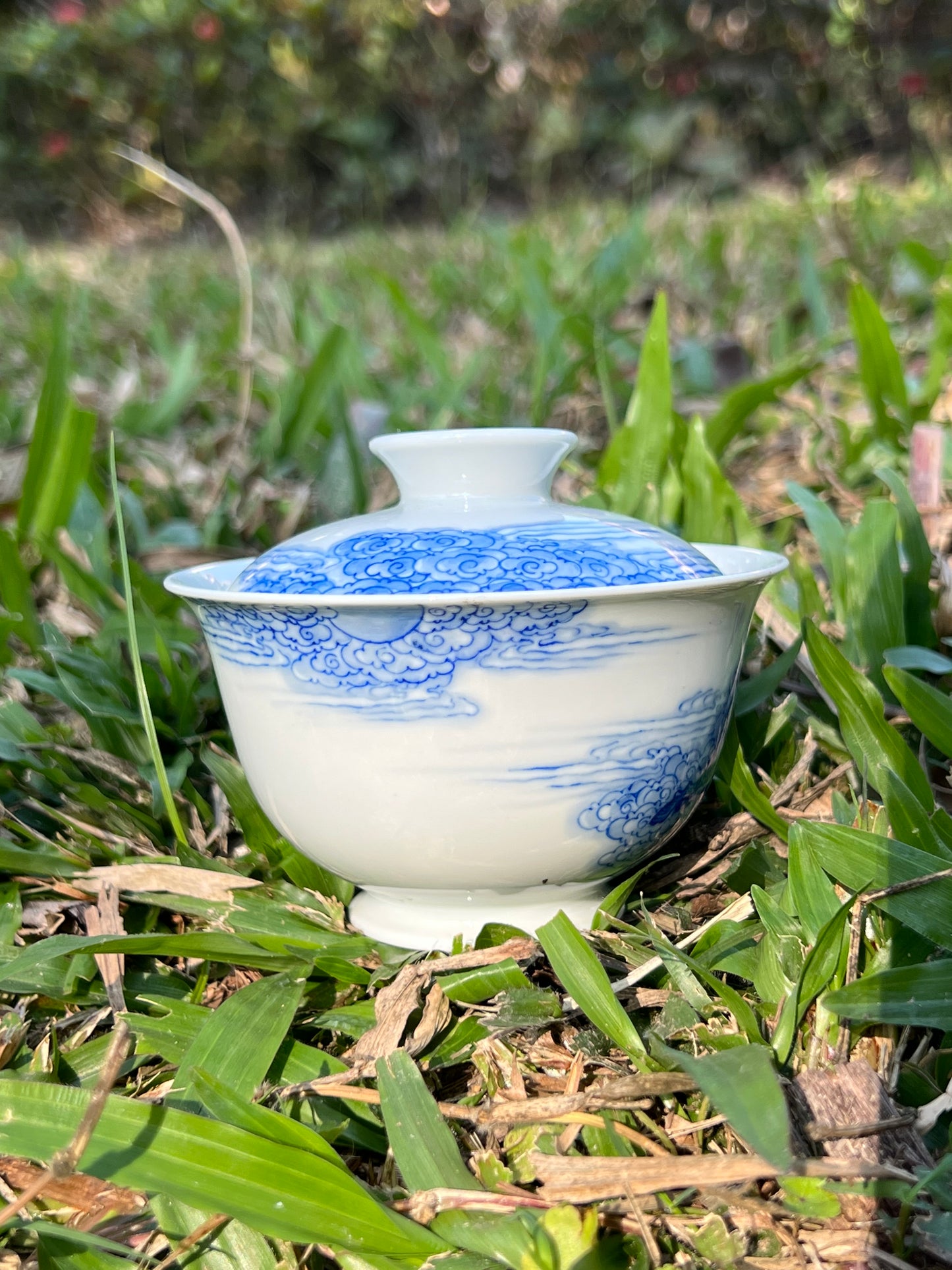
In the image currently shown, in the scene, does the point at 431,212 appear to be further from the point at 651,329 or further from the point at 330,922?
the point at 330,922

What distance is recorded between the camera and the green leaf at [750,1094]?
72 centimetres

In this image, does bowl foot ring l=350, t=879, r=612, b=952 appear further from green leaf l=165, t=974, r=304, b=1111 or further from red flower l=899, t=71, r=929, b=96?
red flower l=899, t=71, r=929, b=96

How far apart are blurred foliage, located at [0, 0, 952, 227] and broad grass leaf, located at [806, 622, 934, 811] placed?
614cm

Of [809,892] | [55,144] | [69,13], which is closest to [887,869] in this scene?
[809,892]

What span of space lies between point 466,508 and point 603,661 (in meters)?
0.20

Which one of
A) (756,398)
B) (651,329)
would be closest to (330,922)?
(651,329)

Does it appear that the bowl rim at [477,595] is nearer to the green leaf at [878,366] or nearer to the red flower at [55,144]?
the green leaf at [878,366]

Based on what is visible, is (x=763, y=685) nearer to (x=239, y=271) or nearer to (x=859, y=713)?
(x=859, y=713)

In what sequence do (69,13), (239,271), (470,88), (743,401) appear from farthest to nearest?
(470,88), (69,13), (239,271), (743,401)

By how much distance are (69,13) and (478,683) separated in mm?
7905

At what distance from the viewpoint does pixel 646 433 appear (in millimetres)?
1656

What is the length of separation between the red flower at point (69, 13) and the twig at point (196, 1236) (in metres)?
7.97

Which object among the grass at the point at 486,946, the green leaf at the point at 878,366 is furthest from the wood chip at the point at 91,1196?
the green leaf at the point at 878,366

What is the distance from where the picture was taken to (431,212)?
25.7 feet
